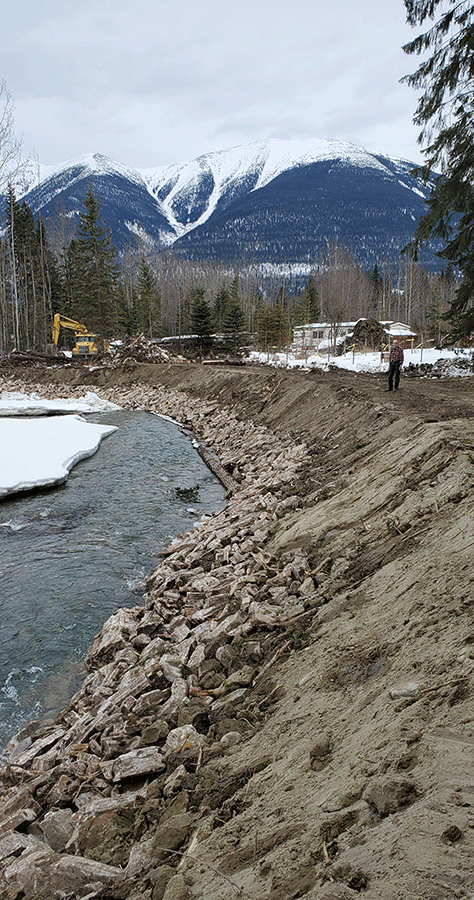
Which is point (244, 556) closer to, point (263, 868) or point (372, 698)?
point (372, 698)

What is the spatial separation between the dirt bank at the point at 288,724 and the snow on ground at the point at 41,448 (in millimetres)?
5948

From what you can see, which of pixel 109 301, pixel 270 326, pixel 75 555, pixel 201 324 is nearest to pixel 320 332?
pixel 270 326

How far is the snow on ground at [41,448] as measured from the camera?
1214cm

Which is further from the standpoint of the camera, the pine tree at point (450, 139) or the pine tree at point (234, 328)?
the pine tree at point (234, 328)

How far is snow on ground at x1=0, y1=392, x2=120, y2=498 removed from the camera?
12.1 meters

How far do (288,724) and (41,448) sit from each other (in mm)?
12842

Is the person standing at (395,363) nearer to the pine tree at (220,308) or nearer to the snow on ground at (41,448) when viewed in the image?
the snow on ground at (41,448)

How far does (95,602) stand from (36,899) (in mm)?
4346

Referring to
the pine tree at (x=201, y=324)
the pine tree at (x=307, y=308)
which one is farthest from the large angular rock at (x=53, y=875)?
the pine tree at (x=307, y=308)

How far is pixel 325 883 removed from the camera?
2031 mm

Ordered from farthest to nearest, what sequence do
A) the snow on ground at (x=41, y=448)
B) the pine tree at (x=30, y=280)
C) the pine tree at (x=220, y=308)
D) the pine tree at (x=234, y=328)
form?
1. the pine tree at (x=220, y=308)
2. the pine tree at (x=30, y=280)
3. the pine tree at (x=234, y=328)
4. the snow on ground at (x=41, y=448)

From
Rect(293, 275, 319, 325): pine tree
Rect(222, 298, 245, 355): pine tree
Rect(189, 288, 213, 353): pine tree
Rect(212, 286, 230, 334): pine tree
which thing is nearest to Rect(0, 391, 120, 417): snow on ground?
Rect(189, 288, 213, 353): pine tree

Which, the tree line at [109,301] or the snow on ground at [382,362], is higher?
the tree line at [109,301]

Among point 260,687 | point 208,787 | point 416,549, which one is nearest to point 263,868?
point 208,787
